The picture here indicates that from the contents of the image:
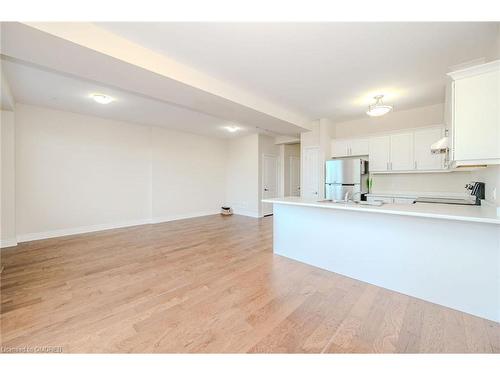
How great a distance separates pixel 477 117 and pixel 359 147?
10.0 feet

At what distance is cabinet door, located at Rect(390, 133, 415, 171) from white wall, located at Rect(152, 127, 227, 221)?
525cm

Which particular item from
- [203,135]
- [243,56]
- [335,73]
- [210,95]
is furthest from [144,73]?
[203,135]

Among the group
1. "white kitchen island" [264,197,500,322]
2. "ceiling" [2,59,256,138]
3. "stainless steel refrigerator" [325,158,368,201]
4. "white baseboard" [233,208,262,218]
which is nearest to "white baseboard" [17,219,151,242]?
"ceiling" [2,59,256,138]

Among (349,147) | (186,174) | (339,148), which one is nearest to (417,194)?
(349,147)

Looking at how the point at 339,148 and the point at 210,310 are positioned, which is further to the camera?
the point at 339,148

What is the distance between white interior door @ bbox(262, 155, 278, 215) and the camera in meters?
7.11

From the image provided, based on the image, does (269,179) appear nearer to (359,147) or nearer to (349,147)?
(349,147)

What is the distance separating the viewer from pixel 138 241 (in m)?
4.31

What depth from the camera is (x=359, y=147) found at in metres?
4.92

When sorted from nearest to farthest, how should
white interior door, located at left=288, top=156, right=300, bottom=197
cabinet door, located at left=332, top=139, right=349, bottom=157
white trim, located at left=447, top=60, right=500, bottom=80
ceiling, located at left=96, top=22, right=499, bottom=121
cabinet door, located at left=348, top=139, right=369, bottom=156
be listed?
white trim, located at left=447, top=60, right=500, bottom=80 → ceiling, located at left=96, top=22, right=499, bottom=121 → cabinet door, located at left=348, top=139, right=369, bottom=156 → cabinet door, located at left=332, top=139, right=349, bottom=157 → white interior door, located at left=288, top=156, right=300, bottom=197

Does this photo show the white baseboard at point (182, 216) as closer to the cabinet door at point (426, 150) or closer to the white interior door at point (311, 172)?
the white interior door at point (311, 172)

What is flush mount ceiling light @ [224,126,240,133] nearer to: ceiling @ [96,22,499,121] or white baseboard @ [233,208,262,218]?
ceiling @ [96,22,499,121]

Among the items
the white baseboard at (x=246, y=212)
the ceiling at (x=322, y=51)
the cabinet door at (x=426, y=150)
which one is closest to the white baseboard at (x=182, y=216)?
the white baseboard at (x=246, y=212)
